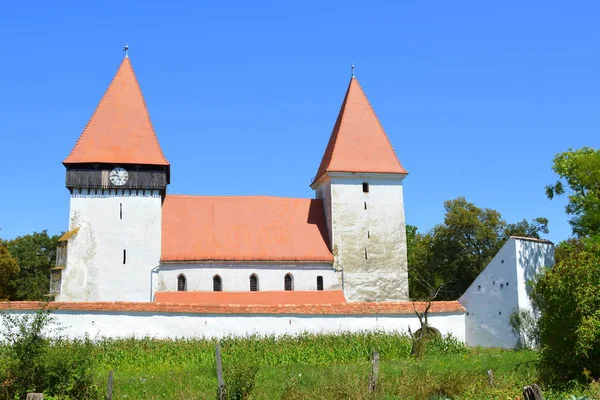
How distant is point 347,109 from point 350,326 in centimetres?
1442

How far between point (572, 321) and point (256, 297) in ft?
60.3

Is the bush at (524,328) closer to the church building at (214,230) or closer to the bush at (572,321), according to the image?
the church building at (214,230)

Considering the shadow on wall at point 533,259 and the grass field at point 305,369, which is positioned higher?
the shadow on wall at point 533,259

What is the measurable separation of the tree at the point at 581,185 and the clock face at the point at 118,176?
20.8 m

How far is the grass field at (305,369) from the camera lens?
13.4 metres

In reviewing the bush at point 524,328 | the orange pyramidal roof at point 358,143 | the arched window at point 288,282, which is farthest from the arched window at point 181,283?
the bush at point 524,328

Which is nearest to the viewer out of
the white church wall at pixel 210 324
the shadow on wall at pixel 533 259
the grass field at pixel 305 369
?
the grass field at pixel 305 369

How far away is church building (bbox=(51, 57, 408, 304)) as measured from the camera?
30.9 metres

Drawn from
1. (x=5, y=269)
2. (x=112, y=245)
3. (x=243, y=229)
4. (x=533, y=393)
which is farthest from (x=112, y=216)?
(x=533, y=393)

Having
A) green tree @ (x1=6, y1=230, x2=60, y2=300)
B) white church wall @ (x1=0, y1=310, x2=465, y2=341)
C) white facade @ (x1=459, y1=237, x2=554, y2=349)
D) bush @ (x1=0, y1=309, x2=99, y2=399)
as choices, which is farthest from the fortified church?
green tree @ (x1=6, y1=230, x2=60, y2=300)

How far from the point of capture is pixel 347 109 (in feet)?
118

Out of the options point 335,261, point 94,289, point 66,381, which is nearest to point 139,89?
point 94,289

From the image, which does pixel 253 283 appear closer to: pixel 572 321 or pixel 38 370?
pixel 38 370

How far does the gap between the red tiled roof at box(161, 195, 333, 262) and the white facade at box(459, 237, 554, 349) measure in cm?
788
